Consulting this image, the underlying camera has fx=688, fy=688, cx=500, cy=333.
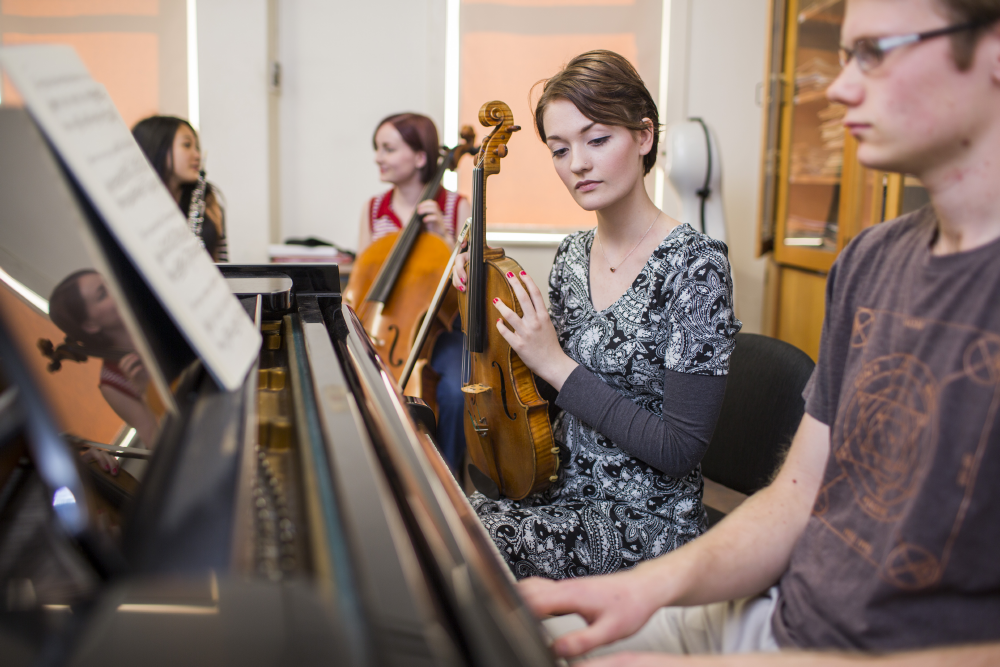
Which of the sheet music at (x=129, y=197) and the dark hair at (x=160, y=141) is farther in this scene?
the dark hair at (x=160, y=141)

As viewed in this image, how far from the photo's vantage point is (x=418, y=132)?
297 centimetres

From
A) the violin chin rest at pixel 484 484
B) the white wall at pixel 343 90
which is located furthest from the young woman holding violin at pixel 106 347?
the white wall at pixel 343 90

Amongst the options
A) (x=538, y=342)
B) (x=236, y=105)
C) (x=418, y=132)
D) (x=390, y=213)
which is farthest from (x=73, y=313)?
(x=236, y=105)

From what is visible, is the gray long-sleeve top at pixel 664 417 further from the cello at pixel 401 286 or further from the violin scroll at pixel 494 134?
the cello at pixel 401 286

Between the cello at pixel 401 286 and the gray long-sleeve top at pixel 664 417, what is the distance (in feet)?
3.27

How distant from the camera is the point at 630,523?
1139mm

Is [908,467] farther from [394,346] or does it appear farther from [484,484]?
[394,346]

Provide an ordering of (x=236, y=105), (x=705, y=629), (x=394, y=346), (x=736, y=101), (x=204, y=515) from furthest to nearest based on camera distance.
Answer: (x=736, y=101) → (x=236, y=105) → (x=394, y=346) → (x=705, y=629) → (x=204, y=515)

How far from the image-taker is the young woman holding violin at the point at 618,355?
110 centimetres

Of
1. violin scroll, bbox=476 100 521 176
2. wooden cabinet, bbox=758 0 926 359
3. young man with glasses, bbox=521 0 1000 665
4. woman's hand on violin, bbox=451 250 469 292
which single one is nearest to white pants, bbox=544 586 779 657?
young man with glasses, bbox=521 0 1000 665

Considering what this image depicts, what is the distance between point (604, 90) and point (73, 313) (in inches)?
35.5

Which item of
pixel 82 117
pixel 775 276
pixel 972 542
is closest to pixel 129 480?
pixel 82 117

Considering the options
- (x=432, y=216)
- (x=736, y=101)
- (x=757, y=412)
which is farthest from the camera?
(x=736, y=101)

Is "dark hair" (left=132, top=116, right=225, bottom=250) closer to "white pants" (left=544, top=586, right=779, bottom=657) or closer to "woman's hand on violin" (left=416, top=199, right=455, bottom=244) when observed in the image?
"woman's hand on violin" (left=416, top=199, right=455, bottom=244)
